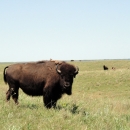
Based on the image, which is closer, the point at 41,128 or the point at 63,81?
the point at 41,128

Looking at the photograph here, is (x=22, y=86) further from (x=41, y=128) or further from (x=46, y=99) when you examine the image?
(x=41, y=128)

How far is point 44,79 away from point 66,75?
989 millimetres

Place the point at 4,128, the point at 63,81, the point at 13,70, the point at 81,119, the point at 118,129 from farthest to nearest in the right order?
the point at 13,70
the point at 63,81
the point at 81,119
the point at 118,129
the point at 4,128

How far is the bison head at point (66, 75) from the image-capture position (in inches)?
390

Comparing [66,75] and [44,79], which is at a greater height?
[66,75]

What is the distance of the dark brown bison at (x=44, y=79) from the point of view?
10.1 meters

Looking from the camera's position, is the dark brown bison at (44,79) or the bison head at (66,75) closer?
the bison head at (66,75)

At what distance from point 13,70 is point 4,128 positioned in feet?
16.6

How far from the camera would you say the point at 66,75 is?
9.99 m

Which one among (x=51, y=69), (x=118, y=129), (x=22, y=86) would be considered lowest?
(x=118, y=129)

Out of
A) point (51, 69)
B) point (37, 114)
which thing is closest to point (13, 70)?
point (51, 69)

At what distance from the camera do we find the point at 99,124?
718 centimetres

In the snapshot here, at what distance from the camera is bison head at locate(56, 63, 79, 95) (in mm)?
9914

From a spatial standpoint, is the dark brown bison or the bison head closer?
the bison head
